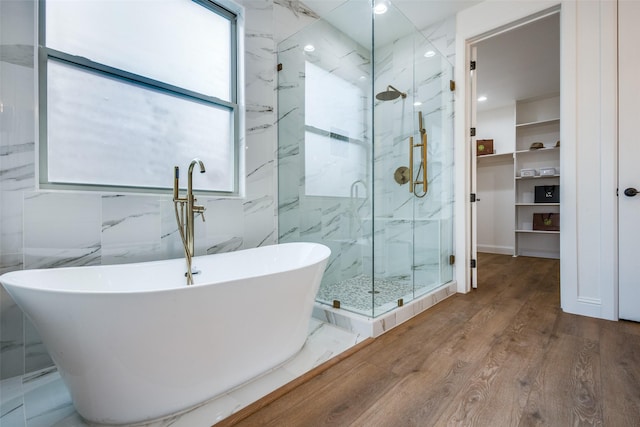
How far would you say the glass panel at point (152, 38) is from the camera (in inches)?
65.8

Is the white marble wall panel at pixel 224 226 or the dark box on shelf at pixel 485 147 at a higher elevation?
the dark box on shelf at pixel 485 147

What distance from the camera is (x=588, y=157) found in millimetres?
2176

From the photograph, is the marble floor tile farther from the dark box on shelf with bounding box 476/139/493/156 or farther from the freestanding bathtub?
the dark box on shelf with bounding box 476/139/493/156

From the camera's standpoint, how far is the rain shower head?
251cm

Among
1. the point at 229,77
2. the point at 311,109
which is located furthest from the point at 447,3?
the point at 229,77

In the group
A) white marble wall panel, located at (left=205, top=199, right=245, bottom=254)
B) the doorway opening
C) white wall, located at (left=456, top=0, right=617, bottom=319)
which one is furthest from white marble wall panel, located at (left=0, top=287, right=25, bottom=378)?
the doorway opening

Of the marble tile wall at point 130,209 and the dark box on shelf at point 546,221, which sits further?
the dark box on shelf at point 546,221

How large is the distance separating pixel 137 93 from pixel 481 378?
2607mm

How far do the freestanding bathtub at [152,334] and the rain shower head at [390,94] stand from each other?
5.77ft

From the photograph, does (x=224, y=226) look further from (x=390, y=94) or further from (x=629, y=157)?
(x=629, y=157)

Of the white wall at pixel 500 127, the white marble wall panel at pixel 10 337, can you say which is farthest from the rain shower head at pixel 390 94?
the white wall at pixel 500 127

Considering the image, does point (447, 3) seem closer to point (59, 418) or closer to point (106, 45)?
point (106, 45)

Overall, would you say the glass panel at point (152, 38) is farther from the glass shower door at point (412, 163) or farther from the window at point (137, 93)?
the glass shower door at point (412, 163)

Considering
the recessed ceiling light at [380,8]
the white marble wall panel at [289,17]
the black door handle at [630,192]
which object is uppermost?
the white marble wall panel at [289,17]
